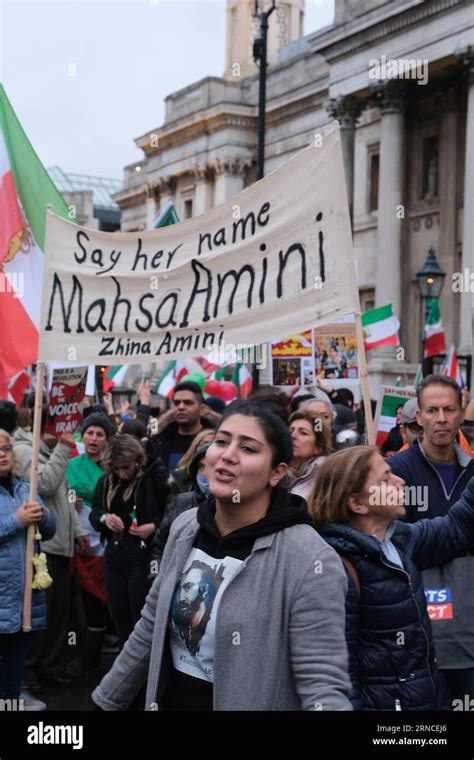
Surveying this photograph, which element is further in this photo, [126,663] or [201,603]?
[126,663]

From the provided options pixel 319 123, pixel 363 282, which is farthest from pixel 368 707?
pixel 319 123

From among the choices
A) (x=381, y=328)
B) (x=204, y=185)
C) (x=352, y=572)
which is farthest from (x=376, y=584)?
(x=204, y=185)

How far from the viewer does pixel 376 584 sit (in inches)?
145

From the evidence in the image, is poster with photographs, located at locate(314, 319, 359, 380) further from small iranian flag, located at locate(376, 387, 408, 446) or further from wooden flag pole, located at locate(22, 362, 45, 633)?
wooden flag pole, located at locate(22, 362, 45, 633)

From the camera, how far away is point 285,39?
53.2 metres

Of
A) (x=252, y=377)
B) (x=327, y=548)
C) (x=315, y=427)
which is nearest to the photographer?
(x=327, y=548)

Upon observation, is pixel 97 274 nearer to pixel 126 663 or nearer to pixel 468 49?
pixel 126 663

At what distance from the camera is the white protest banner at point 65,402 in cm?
780

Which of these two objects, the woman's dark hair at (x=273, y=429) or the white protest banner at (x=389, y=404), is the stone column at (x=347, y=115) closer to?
the white protest banner at (x=389, y=404)

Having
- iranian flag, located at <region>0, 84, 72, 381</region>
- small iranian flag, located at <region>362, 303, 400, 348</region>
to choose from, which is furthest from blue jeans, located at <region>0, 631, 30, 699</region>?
small iranian flag, located at <region>362, 303, 400, 348</region>

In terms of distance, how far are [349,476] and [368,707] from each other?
78 cm

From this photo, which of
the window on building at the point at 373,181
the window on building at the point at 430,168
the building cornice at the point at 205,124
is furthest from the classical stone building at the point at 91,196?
the window on building at the point at 430,168

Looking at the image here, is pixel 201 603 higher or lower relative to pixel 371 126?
lower

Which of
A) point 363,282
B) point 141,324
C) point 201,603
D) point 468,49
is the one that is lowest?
point 201,603
